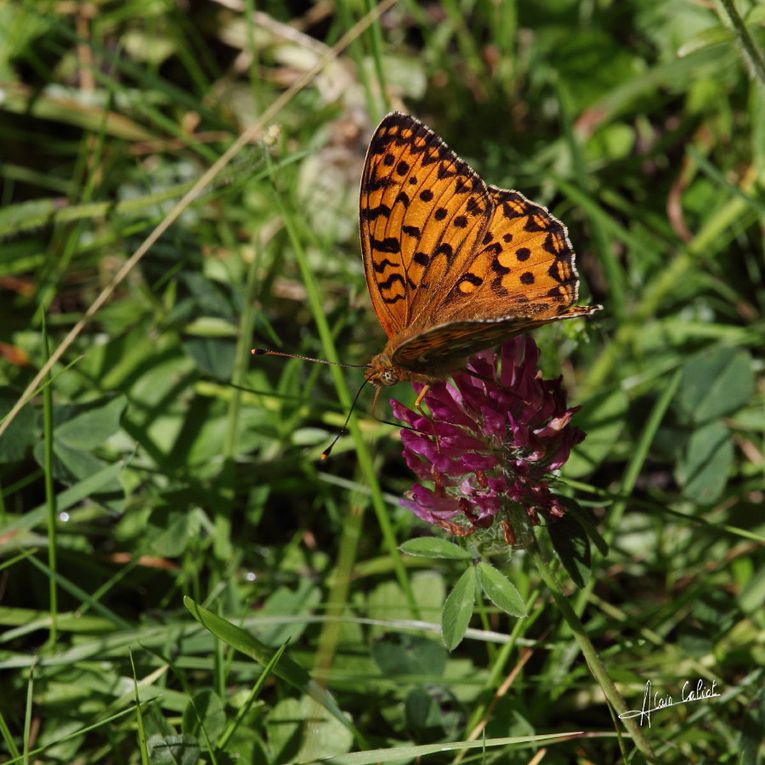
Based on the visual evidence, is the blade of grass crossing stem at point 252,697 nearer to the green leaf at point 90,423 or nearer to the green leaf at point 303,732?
the green leaf at point 303,732

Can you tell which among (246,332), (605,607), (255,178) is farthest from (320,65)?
(605,607)

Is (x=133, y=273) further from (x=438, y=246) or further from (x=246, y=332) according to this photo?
(x=438, y=246)

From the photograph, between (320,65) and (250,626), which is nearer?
(250,626)

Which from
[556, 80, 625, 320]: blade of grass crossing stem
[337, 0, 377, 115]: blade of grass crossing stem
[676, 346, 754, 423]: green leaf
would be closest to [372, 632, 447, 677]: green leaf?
[676, 346, 754, 423]: green leaf

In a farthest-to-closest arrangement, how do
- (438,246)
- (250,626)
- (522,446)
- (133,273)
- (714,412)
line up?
(133,273) < (714,412) < (250,626) < (438,246) < (522,446)

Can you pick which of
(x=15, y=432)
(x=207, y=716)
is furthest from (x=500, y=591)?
(x=15, y=432)

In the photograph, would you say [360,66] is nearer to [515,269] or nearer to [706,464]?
[515,269]
